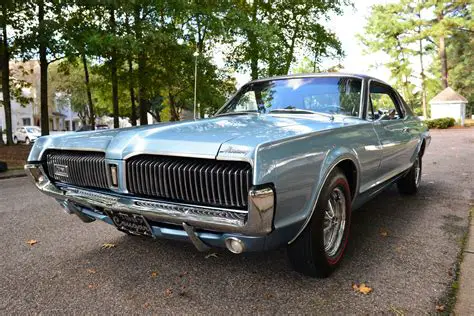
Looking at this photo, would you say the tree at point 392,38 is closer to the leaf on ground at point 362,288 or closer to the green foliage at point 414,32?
the green foliage at point 414,32

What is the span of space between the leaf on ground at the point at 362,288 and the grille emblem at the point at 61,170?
2354mm

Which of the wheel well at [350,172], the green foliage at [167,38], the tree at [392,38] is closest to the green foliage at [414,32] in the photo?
the tree at [392,38]

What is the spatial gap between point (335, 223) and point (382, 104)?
2181 mm

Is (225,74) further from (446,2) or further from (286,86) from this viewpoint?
(446,2)

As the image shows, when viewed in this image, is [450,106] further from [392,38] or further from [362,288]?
[362,288]

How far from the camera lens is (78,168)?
2984 mm

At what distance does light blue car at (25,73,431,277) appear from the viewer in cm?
222

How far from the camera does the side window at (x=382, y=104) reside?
3.97 metres

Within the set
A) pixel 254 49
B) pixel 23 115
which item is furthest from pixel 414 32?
pixel 23 115

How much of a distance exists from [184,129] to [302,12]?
75.9ft

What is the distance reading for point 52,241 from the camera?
3.81 m

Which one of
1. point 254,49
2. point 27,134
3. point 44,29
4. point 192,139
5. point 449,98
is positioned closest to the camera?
point 192,139

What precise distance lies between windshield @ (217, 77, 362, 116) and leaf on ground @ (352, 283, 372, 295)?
1.61 meters

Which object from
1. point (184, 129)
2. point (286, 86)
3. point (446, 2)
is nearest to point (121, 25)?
point (286, 86)
